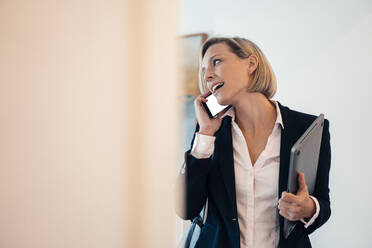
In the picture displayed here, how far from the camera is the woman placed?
49 centimetres

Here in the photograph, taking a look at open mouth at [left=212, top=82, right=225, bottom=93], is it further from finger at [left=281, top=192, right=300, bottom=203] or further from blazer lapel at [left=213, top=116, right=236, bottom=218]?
finger at [left=281, top=192, right=300, bottom=203]

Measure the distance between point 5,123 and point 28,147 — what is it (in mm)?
28

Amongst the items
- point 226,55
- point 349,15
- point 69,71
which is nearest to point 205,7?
point 226,55

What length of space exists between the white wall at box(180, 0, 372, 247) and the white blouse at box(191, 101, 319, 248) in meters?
0.18

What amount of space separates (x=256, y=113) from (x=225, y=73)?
131 mm

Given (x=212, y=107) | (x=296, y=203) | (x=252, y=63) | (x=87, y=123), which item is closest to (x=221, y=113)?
(x=212, y=107)

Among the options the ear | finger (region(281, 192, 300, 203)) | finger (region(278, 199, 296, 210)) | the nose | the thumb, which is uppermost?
the ear

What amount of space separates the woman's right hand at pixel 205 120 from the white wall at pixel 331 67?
0.18 metres

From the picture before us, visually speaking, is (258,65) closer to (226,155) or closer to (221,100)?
(221,100)

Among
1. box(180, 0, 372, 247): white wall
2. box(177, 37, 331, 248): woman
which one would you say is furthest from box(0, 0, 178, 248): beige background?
box(180, 0, 372, 247): white wall

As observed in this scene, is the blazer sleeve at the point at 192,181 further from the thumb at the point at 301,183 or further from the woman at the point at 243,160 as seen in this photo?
the thumb at the point at 301,183

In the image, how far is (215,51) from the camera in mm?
503

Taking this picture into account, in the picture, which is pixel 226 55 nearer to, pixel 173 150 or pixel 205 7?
pixel 205 7

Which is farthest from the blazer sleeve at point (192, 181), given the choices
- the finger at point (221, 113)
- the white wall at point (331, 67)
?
the white wall at point (331, 67)
